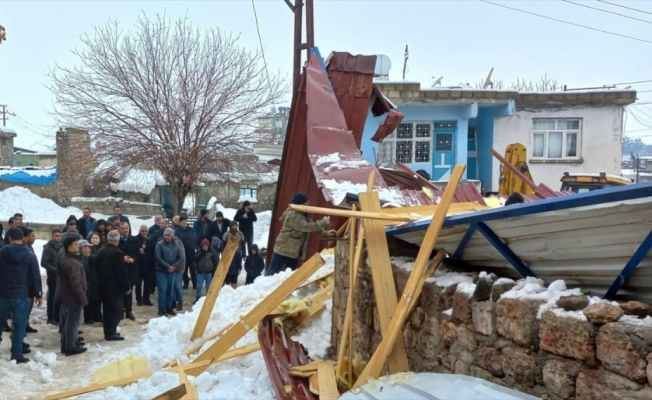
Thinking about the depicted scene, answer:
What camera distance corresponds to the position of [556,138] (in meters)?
19.7

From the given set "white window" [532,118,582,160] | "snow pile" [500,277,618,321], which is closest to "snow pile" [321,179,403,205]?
"snow pile" [500,277,618,321]

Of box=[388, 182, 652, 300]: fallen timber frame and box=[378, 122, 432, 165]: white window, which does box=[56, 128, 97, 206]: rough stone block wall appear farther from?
box=[388, 182, 652, 300]: fallen timber frame

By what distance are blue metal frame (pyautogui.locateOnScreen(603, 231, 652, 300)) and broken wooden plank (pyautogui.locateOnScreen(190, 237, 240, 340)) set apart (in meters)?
4.28

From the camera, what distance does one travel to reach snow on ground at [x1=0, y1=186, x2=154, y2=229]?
2109 centimetres

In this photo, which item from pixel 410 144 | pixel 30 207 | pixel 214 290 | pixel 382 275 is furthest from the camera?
pixel 30 207

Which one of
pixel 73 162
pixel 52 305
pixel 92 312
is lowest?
pixel 92 312

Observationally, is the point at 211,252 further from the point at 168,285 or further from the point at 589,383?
the point at 589,383

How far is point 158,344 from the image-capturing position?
6527 millimetres

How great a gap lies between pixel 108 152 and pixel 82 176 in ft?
12.0

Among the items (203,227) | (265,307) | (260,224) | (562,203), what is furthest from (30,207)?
(562,203)

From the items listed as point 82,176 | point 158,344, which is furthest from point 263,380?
point 82,176

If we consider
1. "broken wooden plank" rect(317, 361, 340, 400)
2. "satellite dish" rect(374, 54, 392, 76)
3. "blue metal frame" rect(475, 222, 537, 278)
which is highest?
"satellite dish" rect(374, 54, 392, 76)

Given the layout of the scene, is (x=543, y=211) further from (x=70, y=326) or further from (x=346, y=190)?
(x=70, y=326)

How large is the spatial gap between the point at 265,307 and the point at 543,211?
10.1 ft
